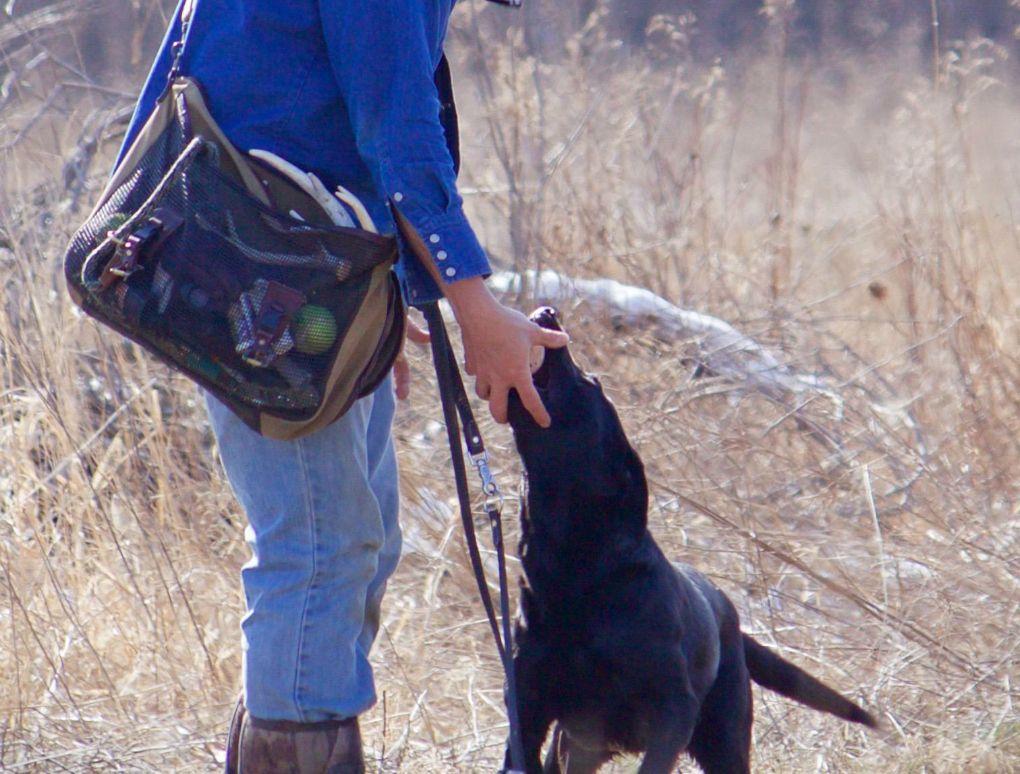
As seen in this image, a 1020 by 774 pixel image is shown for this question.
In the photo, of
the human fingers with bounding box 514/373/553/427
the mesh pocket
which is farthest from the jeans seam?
the human fingers with bounding box 514/373/553/427

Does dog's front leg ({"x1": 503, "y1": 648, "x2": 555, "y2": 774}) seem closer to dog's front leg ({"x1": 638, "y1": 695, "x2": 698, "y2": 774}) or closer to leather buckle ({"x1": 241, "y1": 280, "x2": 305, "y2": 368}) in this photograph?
dog's front leg ({"x1": 638, "y1": 695, "x2": 698, "y2": 774})

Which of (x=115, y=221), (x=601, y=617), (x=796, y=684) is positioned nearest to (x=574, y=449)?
(x=601, y=617)

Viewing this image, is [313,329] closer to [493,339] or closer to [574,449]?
[493,339]

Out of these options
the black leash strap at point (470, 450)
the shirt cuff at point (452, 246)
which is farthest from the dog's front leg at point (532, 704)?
the shirt cuff at point (452, 246)

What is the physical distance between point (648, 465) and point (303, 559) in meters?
1.82

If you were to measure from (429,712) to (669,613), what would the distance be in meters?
0.88

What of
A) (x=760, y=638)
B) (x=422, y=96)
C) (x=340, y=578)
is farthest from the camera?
(x=760, y=638)

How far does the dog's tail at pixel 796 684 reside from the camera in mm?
2664

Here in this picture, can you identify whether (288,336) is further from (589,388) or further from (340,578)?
(589,388)

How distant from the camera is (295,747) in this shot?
198cm

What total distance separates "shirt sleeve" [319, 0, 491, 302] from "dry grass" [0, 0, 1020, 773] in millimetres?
1427

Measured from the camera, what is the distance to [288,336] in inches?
70.5

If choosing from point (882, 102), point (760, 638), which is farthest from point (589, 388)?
point (882, 102)

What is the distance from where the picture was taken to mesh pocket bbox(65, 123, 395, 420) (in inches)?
70.1
